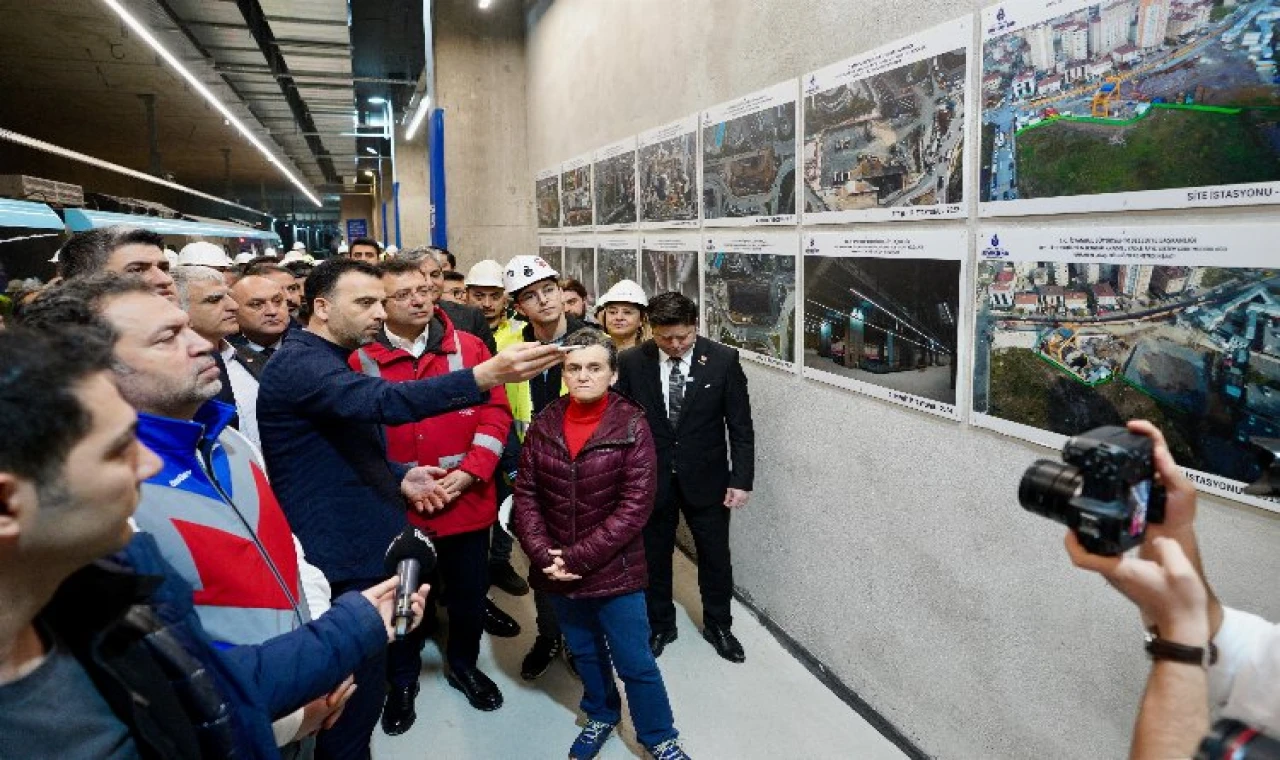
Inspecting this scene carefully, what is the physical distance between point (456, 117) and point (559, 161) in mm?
1547

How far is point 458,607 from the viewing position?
2932mm

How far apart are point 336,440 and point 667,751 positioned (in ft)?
4.92

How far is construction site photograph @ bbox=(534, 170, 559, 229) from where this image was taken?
632 cm

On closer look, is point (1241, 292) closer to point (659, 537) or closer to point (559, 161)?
point (659, 537)

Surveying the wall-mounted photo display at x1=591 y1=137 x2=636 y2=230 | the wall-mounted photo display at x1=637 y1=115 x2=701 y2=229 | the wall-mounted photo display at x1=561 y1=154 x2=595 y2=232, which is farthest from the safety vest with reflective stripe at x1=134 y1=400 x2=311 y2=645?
the wall-mounted photo display at x1=561 y1=154 x2=595 y2=232

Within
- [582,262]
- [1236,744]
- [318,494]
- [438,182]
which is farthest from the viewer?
[438,182]

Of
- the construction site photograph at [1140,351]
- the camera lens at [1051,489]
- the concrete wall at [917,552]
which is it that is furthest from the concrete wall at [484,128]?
the camera lens at [1051,489]

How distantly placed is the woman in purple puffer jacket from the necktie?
0.73 meters

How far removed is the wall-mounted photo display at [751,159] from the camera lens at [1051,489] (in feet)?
6.41

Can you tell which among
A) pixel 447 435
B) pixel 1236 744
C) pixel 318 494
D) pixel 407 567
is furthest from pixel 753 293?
pixel 1236 744

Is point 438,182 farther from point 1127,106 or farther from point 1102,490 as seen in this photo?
point 1102,490

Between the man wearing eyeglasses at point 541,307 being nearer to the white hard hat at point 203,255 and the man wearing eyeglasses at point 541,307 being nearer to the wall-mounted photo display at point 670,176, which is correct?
the wall-mounted photo display at point 670,176

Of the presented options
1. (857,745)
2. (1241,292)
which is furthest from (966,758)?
(1241,292)

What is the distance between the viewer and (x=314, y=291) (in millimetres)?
2389
